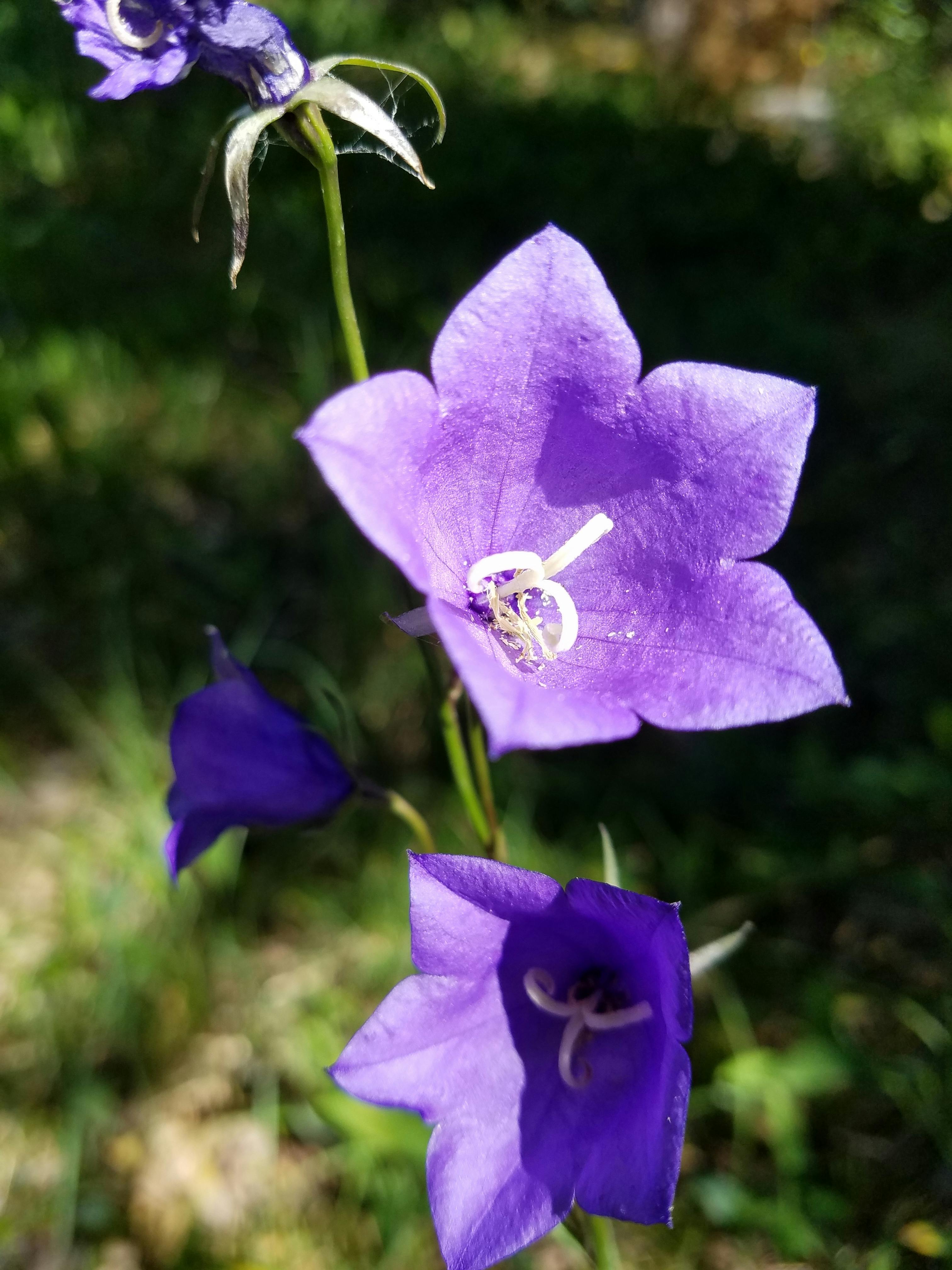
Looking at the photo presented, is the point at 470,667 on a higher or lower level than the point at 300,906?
higher

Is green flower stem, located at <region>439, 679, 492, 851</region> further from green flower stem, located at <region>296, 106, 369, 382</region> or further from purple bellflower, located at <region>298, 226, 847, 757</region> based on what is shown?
green flower stem, located at <region>296, 106, 369, 382</region>

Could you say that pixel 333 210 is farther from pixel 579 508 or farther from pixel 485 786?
pixel 485 786

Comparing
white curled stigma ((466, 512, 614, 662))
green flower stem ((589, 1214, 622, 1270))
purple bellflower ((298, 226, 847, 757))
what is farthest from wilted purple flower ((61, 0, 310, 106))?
green flower stem ((589, 1214, 622, 1270))

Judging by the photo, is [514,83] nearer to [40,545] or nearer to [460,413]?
[40,545]

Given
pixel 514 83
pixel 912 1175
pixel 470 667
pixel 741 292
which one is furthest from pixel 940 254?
pixel 470 667

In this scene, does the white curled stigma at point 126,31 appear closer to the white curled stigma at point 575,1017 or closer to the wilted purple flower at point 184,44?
the wilted purple flower at point 184,44

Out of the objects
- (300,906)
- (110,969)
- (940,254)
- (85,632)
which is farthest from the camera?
(940,254)
